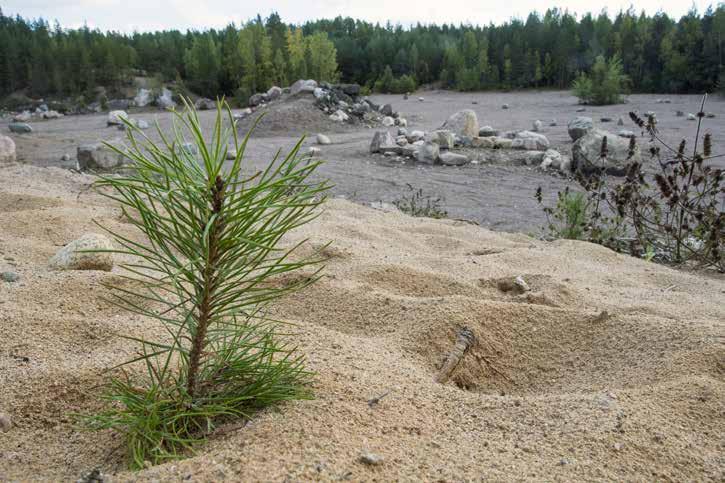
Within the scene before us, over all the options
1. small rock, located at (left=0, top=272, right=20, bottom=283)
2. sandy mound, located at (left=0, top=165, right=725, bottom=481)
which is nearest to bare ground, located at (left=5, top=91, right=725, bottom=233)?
small rock, located at (left=0, top=272, right=20, bottom=283)

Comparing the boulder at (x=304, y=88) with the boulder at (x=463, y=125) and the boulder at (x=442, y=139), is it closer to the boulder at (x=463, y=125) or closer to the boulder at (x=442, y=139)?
the boulder at (x=463, y=125)

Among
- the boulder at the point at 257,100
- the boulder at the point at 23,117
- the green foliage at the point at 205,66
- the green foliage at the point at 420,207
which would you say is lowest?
the green foliage at the point at 420,207

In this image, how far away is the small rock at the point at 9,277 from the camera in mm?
2453

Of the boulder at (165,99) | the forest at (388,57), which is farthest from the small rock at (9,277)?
the boulder at (165,99)

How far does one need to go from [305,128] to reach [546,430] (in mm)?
14677

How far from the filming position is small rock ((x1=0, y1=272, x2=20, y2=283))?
8.05ft

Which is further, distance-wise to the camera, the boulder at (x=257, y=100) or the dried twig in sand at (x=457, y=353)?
the boulder at (x=257, y=100)

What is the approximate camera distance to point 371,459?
3.94 feet

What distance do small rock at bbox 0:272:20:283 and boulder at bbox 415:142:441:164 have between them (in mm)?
8286

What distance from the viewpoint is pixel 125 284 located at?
2.51m

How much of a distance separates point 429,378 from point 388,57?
32.9 metres

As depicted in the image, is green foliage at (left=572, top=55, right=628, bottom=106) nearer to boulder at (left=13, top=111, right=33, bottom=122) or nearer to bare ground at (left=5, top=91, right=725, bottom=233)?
bare ground at (left=5, top=91, right=725, bottom=233)

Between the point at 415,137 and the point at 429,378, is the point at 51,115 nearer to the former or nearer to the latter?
the point at 415,137

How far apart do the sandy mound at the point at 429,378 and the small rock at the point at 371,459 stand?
0.7 inches
